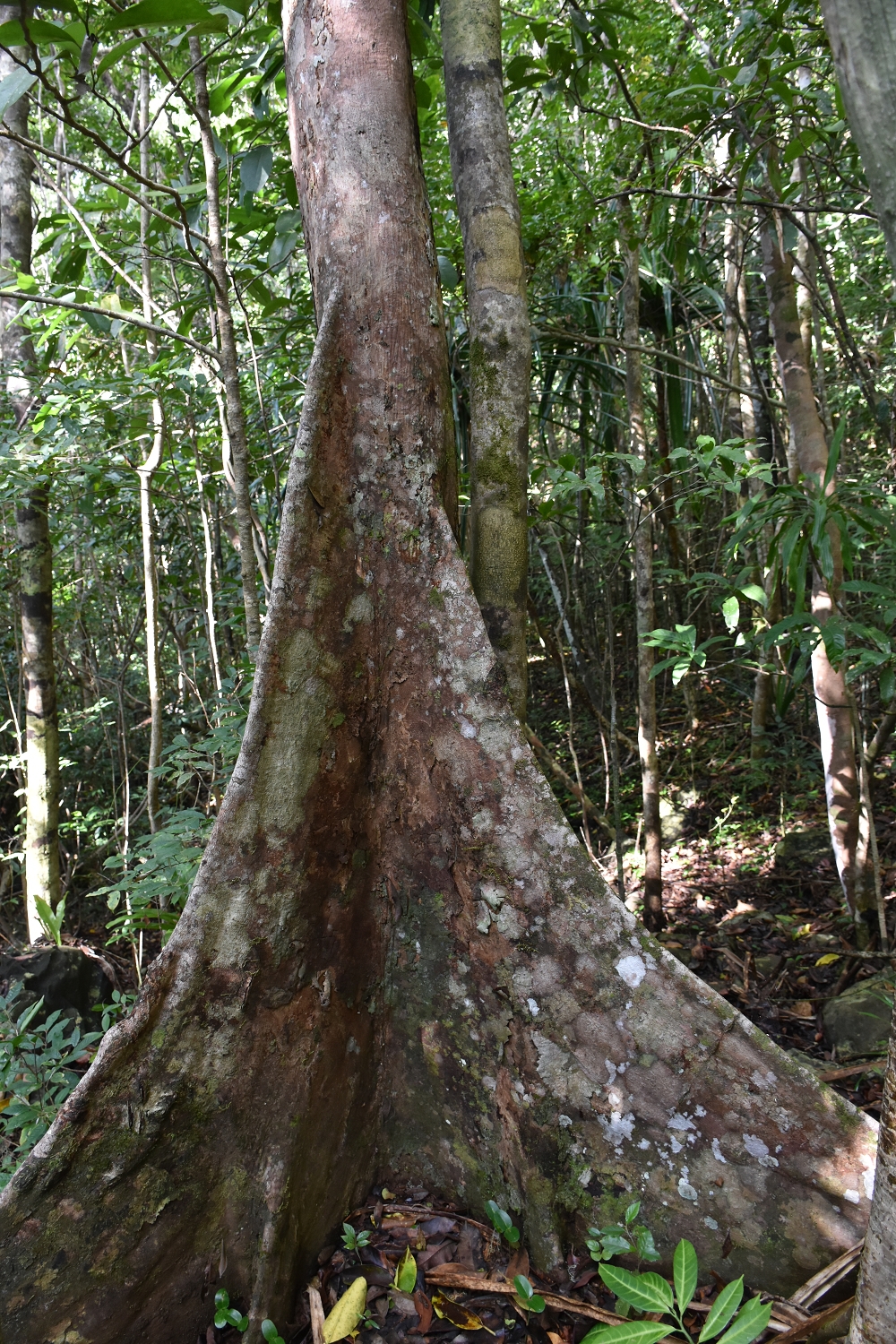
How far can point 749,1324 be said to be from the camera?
1257 millimetres

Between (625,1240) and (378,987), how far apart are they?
76 centimetres

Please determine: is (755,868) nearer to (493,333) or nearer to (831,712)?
(831,712)

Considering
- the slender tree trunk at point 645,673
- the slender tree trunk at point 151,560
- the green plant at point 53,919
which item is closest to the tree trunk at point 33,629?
the slender tree trunk at point 151,560

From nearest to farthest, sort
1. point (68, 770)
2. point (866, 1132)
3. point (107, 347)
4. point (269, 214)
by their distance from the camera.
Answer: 1. point (866, 1132)
2. point (269, 214)
3. point (107, 347)
4. point (68, 770)

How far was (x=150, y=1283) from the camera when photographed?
1.66m

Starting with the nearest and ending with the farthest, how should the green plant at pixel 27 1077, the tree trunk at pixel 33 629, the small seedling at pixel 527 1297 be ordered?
1. the small seedling at pixel 527 1297
2. the green plant at pixel 27 1077
3. the tree trunk at pixel 33 629

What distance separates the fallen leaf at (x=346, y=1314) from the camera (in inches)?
64.8

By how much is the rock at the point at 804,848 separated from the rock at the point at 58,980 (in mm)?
3873

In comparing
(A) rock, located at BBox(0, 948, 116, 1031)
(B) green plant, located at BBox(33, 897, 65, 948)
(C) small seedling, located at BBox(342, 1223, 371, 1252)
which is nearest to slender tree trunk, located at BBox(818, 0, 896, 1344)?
Result: (C) small seedling, located at BBox(342, 1223, 371, 1252)

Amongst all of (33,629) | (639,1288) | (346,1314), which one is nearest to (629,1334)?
(639,1288)

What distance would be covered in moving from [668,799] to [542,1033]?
13.9ft

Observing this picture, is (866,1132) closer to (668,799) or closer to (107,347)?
(668,799)

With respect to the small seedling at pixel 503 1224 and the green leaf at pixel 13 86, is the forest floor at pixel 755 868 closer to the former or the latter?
the small seedling at pixel 503 1224

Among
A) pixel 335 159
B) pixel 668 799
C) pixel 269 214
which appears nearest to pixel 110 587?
pixel 269 214
